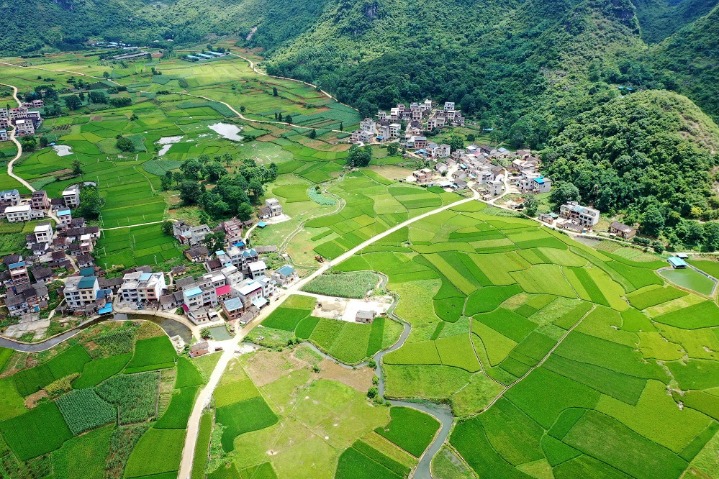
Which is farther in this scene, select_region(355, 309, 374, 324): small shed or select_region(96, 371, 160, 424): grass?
select_region(355, 309, 374, 324): small shed

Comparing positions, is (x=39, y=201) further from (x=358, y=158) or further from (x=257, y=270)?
(x=358, y=158)

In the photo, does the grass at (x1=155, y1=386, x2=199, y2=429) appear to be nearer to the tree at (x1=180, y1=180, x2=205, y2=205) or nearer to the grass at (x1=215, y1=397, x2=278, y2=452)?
the grass at (x1=215, y1=397, x2=278, y2=452)

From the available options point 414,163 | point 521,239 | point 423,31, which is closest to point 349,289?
point 521,239

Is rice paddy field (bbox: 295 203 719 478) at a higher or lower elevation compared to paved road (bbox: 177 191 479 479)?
higher

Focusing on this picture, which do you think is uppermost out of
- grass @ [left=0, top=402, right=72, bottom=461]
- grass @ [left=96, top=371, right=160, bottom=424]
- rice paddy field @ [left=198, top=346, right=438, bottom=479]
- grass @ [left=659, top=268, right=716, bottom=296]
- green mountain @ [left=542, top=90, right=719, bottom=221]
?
green mountain @ [left=542, top=90, right=719, bottom=221]

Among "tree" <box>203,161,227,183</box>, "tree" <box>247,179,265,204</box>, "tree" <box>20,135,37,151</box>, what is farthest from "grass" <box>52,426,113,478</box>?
"tree" <box>20,135,37,151</box>
